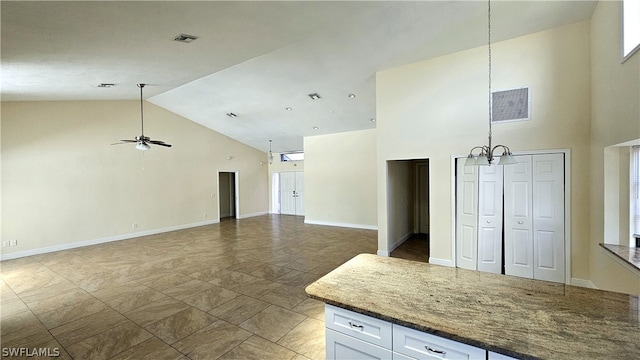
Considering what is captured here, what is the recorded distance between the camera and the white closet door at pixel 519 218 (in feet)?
13.4

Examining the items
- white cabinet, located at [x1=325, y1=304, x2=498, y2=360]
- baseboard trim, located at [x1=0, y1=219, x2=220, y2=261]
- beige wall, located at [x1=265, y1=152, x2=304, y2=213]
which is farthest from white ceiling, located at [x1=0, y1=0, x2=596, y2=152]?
beige wall, located at [x1=265, y1=152, x2=304, y2=213]

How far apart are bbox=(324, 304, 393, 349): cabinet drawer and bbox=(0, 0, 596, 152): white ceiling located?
2.79 meters

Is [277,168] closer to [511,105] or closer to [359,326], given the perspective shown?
[511,105]

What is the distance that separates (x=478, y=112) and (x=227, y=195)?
10.3 meters

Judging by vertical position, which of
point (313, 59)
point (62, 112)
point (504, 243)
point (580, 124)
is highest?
point (313, 59)

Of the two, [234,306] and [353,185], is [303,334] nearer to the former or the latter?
[234,306]

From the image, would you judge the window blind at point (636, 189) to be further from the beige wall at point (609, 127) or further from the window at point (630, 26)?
the window at point (630, 26)

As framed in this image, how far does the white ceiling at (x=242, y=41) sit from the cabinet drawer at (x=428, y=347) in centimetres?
296

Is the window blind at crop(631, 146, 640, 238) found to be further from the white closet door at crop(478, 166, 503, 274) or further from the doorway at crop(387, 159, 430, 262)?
the doorway at crop(387, 159, 430, 262)

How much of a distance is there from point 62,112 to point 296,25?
6595 mm

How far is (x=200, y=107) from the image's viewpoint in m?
7.83

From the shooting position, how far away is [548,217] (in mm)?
3951

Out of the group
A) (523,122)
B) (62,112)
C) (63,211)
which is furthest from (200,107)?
(523,122)

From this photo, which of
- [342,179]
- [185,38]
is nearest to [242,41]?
[185,38]
